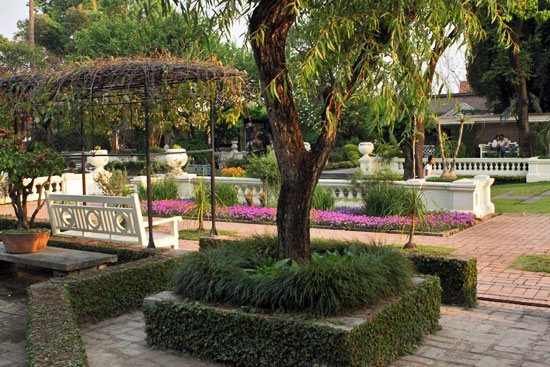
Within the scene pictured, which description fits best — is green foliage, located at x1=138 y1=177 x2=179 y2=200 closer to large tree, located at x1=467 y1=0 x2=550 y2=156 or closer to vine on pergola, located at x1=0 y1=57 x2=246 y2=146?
vine on pergola, located at x1=0 y1=57 x2=246 y2=146

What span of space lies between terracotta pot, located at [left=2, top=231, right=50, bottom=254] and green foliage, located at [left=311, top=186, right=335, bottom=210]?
748 centimetres

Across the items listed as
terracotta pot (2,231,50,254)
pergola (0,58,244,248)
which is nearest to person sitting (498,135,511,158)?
pergola (0,58,244,248)

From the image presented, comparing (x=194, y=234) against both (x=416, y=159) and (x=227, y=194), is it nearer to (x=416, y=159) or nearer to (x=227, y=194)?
(x=227, y=194)

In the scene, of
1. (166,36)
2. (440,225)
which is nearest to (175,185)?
(440,225)

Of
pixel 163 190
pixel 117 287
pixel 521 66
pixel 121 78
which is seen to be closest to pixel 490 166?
pixel 521 66

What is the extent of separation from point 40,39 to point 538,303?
153 feet

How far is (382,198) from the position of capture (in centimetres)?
1224

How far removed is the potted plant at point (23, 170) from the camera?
722 centimetres

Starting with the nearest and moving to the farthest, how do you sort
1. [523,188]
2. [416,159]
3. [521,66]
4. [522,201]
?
[522,201]
[416,159]
[523,188]
[521,66]

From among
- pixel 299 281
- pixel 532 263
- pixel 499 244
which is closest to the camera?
pixel 299 281

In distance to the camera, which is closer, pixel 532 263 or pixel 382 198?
pixel 532 263

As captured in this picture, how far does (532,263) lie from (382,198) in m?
4.43

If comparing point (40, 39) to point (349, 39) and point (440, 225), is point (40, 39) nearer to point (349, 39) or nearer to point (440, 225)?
point (440, 225)

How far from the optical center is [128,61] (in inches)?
316
